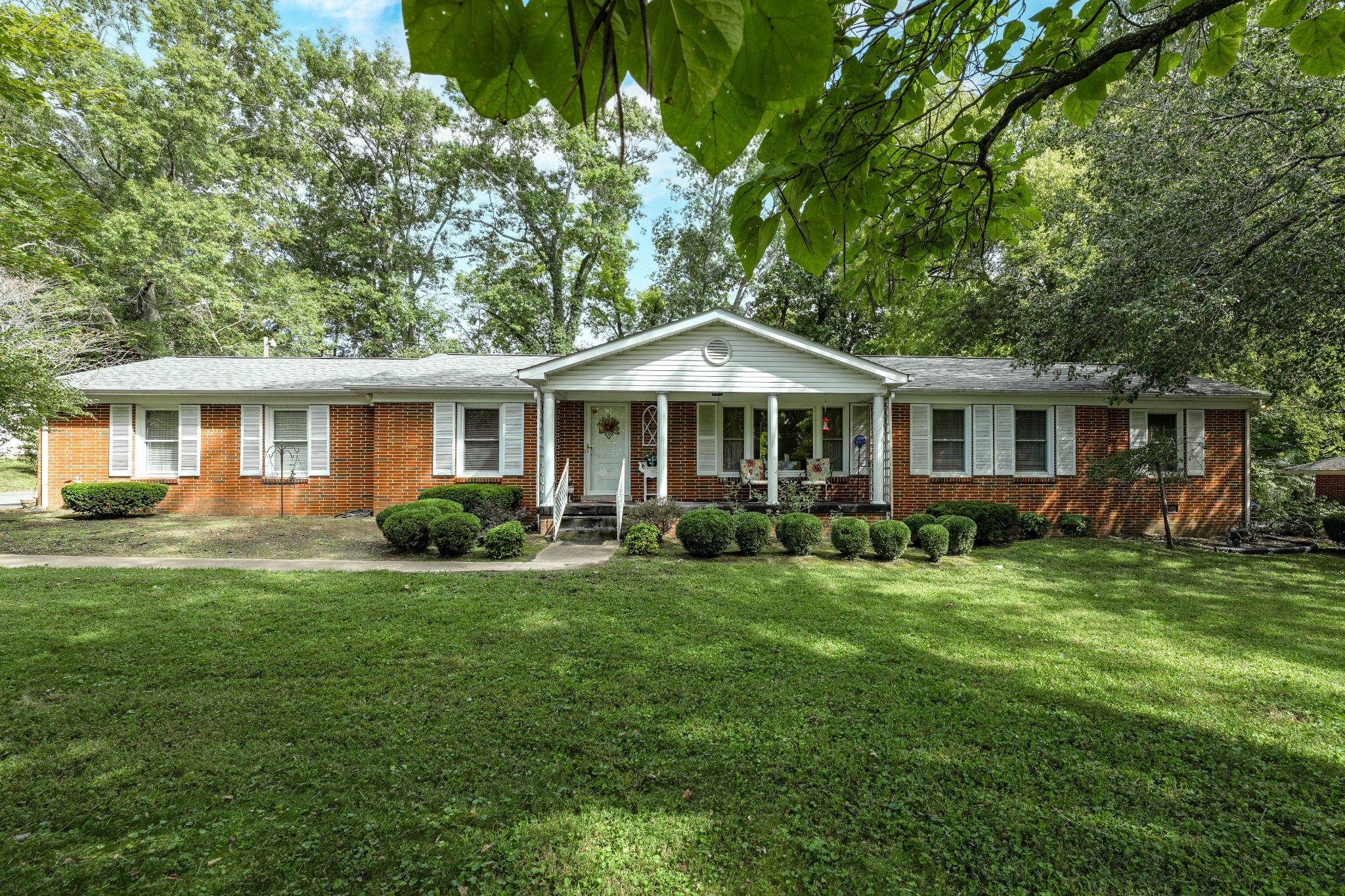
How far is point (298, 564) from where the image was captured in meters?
8.47

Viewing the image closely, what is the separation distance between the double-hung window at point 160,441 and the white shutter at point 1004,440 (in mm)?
20222

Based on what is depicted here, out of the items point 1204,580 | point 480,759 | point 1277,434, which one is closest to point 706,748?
point 480,759

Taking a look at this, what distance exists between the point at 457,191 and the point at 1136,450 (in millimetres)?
25753

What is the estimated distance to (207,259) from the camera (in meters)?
18.8

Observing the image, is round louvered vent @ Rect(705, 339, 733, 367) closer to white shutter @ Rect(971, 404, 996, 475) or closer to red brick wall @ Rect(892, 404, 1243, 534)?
red brick wall @ Rect(892, 404, 1243, 534)

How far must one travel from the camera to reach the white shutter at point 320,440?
13.9m

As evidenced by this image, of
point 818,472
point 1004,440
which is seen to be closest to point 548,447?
point 818,472

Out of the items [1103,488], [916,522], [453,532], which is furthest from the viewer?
[1103,488]

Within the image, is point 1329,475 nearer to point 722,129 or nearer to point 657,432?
point 657,432

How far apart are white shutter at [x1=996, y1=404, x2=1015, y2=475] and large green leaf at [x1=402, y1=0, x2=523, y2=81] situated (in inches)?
574

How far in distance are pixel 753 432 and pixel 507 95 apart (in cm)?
1332

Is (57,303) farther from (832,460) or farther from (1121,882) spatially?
(1121,882)

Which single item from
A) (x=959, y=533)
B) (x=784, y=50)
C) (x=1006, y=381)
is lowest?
(x=959, y=533)

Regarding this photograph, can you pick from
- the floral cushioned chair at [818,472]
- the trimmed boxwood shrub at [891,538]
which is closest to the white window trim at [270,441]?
the floral cushioned chair at [818,472]
